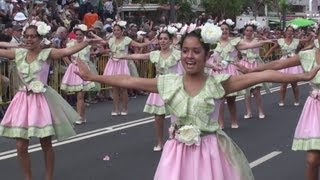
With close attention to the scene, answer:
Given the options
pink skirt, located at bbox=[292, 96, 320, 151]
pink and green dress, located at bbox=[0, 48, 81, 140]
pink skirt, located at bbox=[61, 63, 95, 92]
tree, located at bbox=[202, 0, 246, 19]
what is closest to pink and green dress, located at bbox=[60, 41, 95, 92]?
pink skirt, located at bbox=[61, 63, 95, 92]

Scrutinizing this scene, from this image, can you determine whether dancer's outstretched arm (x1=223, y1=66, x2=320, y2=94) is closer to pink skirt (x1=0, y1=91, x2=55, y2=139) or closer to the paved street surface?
pink skirt (x1=0, y1=91, x2=55, y2=139)

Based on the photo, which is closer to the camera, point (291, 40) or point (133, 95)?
point (291, 40)

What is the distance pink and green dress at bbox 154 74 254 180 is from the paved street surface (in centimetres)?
335

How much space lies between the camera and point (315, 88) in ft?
23.1

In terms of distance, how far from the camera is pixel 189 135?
520cm

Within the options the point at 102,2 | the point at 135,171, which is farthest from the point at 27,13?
the point at 135,171

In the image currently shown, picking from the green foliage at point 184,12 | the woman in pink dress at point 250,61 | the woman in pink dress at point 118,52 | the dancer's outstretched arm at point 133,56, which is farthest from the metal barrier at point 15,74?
the green foliage at point 184,12

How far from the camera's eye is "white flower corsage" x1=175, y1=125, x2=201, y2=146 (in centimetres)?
518

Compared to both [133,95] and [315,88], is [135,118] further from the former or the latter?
[315,88]

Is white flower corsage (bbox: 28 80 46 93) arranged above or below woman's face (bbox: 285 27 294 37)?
below

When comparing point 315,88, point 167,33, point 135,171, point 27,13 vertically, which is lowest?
point 135,171

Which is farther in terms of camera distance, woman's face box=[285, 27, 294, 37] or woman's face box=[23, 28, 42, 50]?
woman's face box=[285, 27, 294, 37]

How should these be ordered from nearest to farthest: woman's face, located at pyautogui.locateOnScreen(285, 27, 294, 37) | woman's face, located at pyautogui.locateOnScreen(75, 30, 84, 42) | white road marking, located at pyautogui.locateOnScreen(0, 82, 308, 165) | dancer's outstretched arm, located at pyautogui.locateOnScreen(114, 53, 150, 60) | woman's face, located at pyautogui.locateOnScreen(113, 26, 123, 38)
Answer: dancer's outstretched arm, located at pyautogui.locateOnScreen(114, 53, 150, 60) < white road marking, located at pyautogui.locateOnScreen(0, 82, 308, 165) < woman's face, located at pyautogui.locateOnScreen(75, 30, 84, 42) < woman's face, located at pyautogui.locateOnScreen(113, 26, 123, 38) < woman's face, located at pyautogui.locateOnScreen(285, 27, 294, 37)

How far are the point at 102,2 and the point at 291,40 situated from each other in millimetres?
10178
